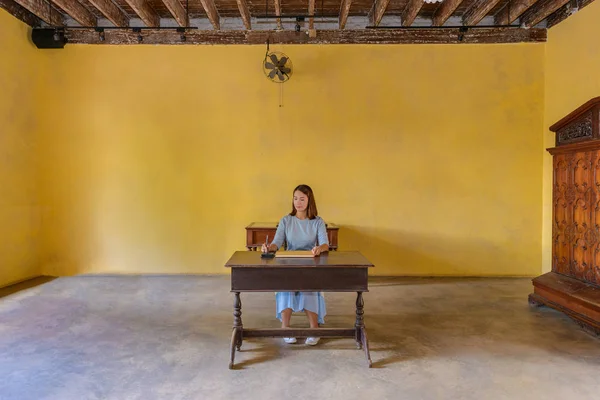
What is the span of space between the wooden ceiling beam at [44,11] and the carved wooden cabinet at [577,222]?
691cm


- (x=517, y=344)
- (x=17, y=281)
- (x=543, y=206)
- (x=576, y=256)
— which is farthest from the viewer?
(x=543, y=206)

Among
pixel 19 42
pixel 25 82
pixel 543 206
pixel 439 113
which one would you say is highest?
pixel 19 42

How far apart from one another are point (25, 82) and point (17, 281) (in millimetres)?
2877

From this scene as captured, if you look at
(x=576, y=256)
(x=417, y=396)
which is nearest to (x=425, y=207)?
(x=576, y=256)

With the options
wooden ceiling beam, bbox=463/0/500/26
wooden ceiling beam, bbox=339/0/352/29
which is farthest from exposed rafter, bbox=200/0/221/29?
wooden ceiling beam, bbox=463/0/500/26

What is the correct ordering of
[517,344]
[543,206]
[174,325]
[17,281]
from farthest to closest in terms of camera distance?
[543,206] < [17,281] < [174,325] < [517,344]

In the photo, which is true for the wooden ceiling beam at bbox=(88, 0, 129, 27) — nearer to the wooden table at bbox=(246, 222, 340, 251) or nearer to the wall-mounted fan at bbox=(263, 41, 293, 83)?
the wall-mounted fan at bbox=(263, 41, 293, 83)

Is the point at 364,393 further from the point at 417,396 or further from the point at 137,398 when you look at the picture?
the point at 137,398

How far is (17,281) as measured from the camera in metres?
5.80

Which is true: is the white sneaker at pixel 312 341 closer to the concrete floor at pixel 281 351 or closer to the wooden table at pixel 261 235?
the concrete floor at pixel 281 351

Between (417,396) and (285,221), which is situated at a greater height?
(285,221)

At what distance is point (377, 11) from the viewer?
5773 millimetres

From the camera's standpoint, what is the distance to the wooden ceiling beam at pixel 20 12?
5.59 m

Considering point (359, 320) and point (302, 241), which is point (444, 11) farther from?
point (359, 320)
